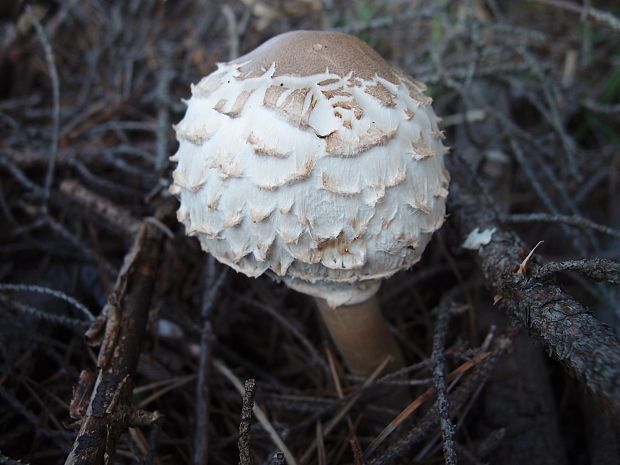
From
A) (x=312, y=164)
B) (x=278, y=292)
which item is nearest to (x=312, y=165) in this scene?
(x=312, y=164)

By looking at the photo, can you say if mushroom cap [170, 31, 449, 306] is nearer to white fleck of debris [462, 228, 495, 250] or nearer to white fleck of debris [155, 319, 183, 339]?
white fleck of debris [462, 228, 495, 250]

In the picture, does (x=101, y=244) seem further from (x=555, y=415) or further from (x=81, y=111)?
(x=555, y=415)

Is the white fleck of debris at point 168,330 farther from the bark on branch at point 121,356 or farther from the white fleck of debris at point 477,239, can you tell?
the white fleck of debris at point 477,239

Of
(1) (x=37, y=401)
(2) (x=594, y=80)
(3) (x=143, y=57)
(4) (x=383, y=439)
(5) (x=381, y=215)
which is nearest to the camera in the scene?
(5) (x=381, y=215)

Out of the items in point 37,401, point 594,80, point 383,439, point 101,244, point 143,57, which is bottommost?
point 37,401

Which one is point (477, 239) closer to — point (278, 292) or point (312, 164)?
point (312, 164)

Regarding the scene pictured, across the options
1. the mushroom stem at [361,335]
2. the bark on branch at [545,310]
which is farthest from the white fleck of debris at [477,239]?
the mushroom stem at [361,335]

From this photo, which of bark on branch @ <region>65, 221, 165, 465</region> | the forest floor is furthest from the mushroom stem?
bark on branch @ <region>65, 221, 165, 465</region>

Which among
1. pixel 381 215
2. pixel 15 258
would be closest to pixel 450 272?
pixel 381 215
